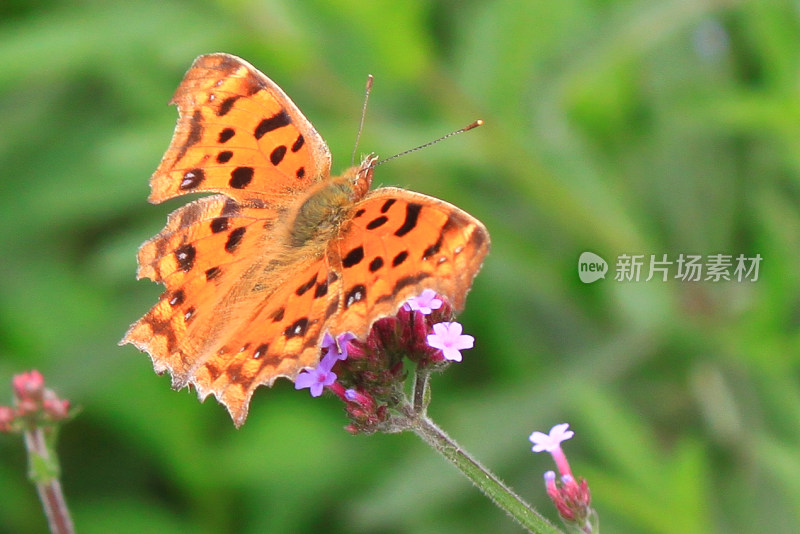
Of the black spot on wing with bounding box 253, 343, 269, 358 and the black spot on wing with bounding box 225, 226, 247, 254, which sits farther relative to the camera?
the black spot on wing with bounding box 225, 226, 247, 254

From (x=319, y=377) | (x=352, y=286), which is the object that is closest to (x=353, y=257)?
(x=352, y=286)

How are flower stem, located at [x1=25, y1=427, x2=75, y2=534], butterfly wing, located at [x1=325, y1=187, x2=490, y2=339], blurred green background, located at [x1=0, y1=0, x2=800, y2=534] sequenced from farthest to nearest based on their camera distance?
blurred green background, located at [x1=0, y1=0, x2=800, y2=534]
flower stem, located at [x1=25, y1=427, x2=75, y2=534]
butterfly wing, located at [x1=325, y1=187, x2=490, y2=339]

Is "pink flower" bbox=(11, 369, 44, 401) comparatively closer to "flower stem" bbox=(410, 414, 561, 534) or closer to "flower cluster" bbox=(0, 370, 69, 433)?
"flower cluster" bbox=(0, 370, 69, 433)

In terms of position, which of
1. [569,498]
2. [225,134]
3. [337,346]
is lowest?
[569,498]

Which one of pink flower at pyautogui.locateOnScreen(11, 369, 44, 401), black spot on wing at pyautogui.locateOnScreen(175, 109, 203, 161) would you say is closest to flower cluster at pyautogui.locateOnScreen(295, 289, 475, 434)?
black spot on wing at pyautogui.locateOnScreen(175, 109, 203, 161)

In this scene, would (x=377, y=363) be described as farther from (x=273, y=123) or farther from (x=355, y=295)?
(x=273, y=123)

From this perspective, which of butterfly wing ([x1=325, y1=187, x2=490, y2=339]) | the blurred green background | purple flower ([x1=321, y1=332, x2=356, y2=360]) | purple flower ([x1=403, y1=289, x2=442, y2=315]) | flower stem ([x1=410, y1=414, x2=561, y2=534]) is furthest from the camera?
the blurred green background
